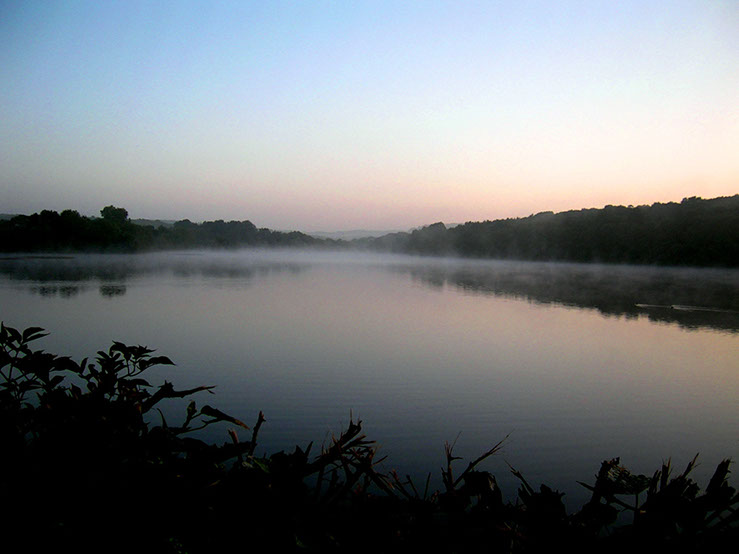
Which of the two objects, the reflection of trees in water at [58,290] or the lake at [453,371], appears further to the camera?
the reflection of trees in water at [58,290]

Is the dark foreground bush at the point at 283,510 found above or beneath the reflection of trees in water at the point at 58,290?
above

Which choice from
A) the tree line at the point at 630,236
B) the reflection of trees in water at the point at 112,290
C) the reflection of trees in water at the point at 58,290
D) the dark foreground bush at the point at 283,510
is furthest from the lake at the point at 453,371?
the tree line at the point at 630,236

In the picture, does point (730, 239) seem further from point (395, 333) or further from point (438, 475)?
point (438, 475)

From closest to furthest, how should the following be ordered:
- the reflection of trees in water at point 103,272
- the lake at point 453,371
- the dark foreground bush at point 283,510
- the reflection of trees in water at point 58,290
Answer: the dark foreground bush at point 283,510, the lake at point 453,371, the reflection of trees in water at point 58,290, the reflection of trees in water at point 103,272

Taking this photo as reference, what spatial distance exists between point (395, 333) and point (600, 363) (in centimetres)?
431

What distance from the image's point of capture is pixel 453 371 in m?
8.01

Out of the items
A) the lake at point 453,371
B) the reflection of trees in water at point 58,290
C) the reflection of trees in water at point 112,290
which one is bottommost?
the lake at point 453,371

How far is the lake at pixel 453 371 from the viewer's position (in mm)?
4956

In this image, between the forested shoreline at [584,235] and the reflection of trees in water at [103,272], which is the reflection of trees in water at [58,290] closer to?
the reflection of trees in water at [103,272]

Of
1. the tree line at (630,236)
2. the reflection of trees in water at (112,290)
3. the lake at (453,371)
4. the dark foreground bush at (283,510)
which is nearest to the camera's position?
the dark foreground bush at (283,510)

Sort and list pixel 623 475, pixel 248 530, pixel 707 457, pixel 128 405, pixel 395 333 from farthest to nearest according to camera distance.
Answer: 1. pixel 395 333
2. pixel 707 457
3. pixel 128 405
4. pixel 623 475
5. pixel 248 530

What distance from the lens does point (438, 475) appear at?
402 cm

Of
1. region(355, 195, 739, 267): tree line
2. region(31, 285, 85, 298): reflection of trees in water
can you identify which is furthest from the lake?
region(355, 195, 739, 267): tree line

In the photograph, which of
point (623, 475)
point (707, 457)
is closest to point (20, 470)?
point (623, 475)
